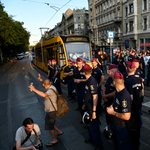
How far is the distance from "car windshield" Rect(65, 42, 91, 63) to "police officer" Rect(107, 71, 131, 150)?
8.41 m

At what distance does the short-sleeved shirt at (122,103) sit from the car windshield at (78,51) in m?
8.44

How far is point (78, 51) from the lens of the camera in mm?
11398

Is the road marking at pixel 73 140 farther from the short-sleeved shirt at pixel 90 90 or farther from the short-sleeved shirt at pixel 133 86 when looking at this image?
the short-sleeved shirt at pixel 133 86

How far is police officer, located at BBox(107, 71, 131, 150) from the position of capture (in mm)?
2709

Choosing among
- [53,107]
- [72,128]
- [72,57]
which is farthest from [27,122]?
[72,57]

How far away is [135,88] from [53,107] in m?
2.01

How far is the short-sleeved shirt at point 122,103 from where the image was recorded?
2686 millimetres

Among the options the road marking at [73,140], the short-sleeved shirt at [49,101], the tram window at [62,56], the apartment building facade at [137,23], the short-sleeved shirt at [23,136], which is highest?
the apartment building facade at [137,23]

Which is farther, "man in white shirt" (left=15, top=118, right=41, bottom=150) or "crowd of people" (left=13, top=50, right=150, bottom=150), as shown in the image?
"man in white shirt" (left=15, top=118, right=41, bottom=150)

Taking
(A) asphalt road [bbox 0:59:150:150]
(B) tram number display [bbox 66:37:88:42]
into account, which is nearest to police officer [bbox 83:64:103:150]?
(A) asphalt road [bbox 0:59:150:150]

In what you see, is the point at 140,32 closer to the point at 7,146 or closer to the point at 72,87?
the point at 72,87

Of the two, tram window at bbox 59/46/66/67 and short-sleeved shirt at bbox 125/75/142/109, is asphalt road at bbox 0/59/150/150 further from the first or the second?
tram window at bbox 59/46/66/67

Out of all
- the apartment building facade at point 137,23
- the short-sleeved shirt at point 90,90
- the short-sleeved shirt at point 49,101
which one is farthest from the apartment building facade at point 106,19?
the short-sleeved shirt at point 49,101

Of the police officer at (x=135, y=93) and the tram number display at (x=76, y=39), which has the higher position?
the tram number display at (x=76, y=39)
